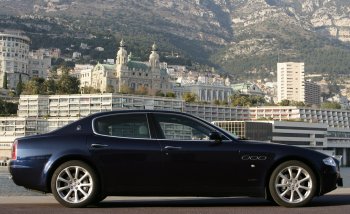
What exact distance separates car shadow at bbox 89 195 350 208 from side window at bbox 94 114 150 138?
1.28 metres

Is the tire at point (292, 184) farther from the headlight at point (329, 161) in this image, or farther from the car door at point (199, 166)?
the car door at point (199, 166)

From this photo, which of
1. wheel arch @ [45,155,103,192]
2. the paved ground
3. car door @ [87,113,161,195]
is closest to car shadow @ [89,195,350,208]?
the paved ground

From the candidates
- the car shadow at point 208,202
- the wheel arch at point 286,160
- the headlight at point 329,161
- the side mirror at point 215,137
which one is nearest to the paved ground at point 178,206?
the car shadow at point 208,202

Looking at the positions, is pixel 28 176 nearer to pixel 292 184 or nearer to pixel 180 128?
pixel 180 128

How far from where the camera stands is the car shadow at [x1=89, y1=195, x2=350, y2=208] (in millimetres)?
12852

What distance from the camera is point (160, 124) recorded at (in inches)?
501

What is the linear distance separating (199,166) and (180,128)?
0.79m

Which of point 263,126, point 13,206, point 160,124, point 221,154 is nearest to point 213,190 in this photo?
point 221,154

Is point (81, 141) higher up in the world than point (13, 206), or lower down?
higher up

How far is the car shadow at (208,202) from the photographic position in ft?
42.2

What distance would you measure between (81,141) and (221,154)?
2.42 meters

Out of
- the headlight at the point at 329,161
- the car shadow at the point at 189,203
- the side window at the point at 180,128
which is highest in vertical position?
the side window at the point at 180,128

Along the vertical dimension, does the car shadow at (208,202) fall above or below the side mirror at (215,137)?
below

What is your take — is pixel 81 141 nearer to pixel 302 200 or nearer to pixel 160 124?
pixel 160 124
